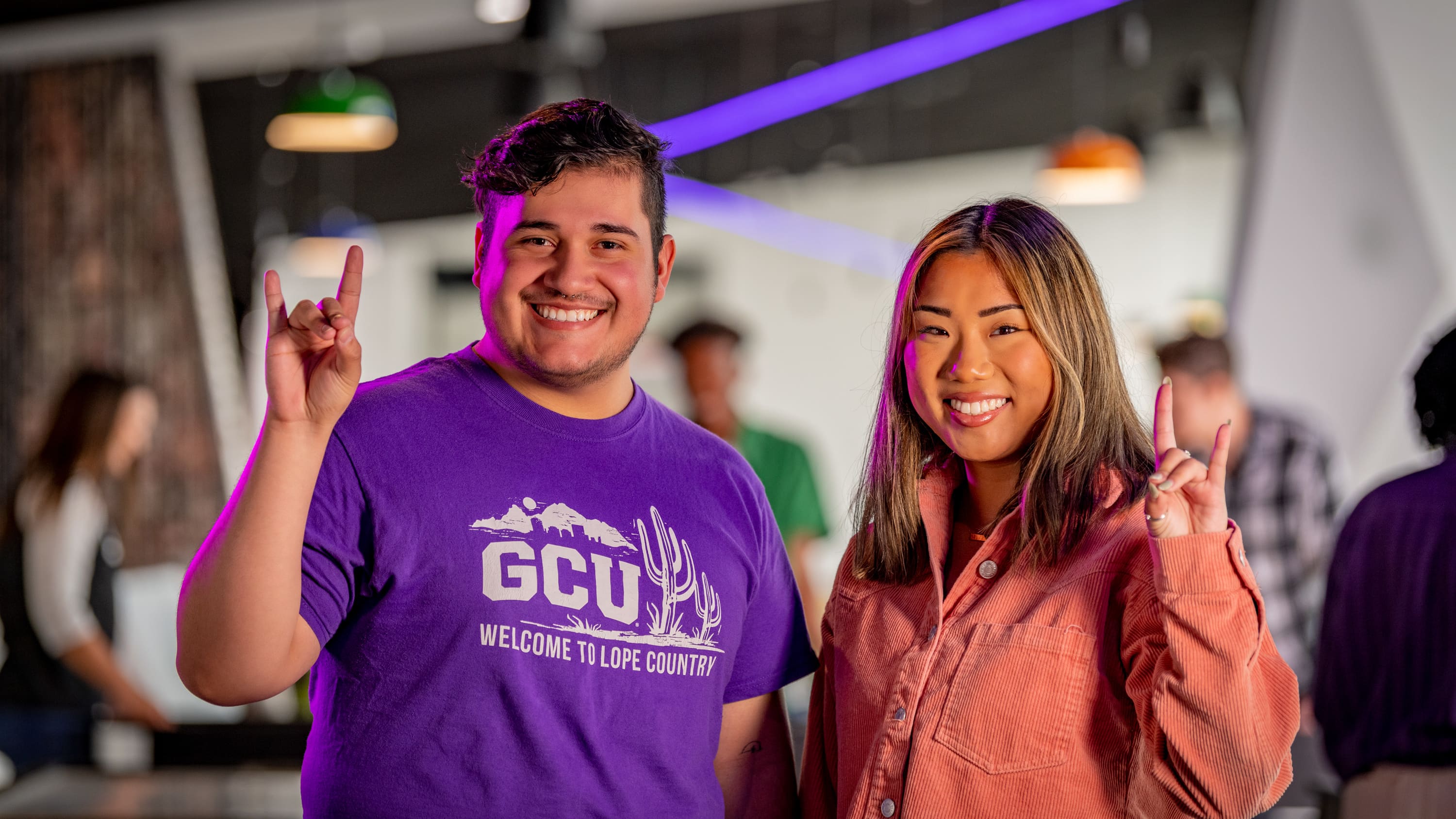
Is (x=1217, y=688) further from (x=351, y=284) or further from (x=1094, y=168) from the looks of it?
(x=1094, y=168)

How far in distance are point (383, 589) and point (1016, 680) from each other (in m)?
0.78

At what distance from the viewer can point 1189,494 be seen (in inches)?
56.1

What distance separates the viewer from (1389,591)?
248 cm

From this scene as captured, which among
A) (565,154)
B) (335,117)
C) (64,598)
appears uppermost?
(335,117)

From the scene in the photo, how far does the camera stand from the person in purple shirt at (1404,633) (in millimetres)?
2398

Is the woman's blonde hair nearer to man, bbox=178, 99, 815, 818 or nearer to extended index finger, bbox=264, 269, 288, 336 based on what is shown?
man, bbox=178, 99, 815, 818

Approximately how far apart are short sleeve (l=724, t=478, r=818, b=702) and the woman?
0.43 feet

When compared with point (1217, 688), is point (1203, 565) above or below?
above

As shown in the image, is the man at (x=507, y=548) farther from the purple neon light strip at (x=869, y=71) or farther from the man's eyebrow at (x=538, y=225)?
the purple neon light strip at (x=869, y=71)

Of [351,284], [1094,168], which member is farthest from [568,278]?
[1094,168]

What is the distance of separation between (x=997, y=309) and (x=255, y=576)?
0.93 m

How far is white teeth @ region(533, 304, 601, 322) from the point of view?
5.69ft

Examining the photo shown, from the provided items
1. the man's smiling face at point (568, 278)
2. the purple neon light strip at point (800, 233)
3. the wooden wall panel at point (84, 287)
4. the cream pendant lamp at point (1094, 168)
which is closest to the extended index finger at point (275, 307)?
the man's smiling face at point (568, 278)

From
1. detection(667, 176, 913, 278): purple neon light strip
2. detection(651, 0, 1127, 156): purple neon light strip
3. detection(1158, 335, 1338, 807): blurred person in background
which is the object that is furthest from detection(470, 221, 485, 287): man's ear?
detection(667, 176, 913, 278): purple neon light strip
